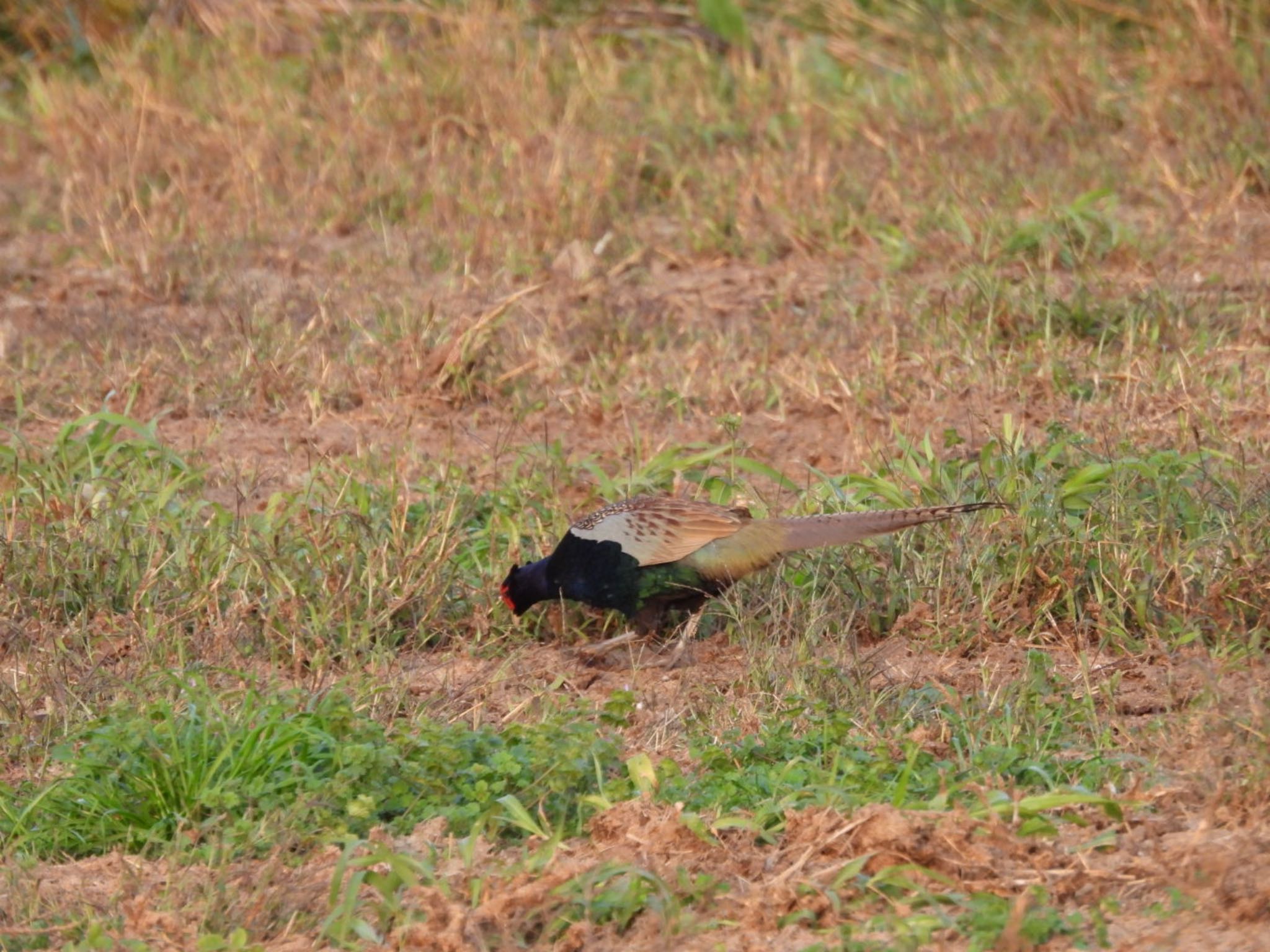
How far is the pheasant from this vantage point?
4.54 metres

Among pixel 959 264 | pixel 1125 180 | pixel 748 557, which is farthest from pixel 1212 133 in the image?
pixel 748 557

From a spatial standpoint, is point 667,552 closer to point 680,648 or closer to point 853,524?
point 680,648

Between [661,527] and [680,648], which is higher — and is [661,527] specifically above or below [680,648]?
above

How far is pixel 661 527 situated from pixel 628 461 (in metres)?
1.08

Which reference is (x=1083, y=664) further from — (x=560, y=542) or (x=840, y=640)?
(x=560, y=542)

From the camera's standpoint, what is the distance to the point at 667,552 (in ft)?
15.0

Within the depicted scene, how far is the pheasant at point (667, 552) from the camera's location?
454 centimetres

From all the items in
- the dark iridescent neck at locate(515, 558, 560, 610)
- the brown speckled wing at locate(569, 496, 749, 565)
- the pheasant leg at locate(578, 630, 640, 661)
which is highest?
the brown speckled wing at locate(569, 496, 749, 565)

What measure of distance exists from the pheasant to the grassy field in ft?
0.46

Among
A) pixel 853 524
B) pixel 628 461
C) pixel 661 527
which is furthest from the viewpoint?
pixel 628 461

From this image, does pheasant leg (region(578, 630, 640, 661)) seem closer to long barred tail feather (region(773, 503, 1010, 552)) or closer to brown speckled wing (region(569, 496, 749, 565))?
brown speckled wing (region(569, 496, 749, 565))

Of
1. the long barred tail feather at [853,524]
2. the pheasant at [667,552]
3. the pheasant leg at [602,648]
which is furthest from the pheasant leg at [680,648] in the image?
the long barred tail feather at [853,524]

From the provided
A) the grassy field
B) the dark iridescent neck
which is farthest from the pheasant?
the grassy field

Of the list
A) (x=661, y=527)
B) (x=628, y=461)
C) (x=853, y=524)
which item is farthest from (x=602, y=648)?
(x=628, y=461)
